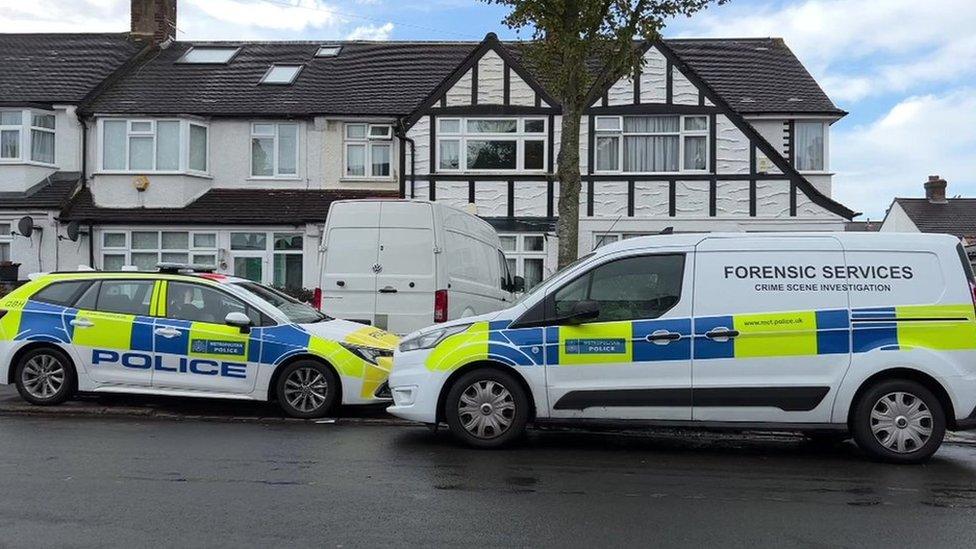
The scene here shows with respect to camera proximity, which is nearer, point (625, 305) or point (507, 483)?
point (507, 483)

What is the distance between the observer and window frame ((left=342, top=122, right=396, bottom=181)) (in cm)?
2381

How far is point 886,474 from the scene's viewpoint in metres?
7.67

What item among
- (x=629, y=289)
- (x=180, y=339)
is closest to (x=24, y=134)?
(x=180, y=339)

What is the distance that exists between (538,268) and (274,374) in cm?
1348

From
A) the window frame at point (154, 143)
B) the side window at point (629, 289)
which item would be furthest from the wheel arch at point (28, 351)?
the window frame at point (154, 143)

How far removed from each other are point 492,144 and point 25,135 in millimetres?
11091

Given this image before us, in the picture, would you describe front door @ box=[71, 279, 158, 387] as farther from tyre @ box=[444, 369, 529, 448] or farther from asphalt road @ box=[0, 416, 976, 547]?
tyre @ box=[444, 369, 529, 448]

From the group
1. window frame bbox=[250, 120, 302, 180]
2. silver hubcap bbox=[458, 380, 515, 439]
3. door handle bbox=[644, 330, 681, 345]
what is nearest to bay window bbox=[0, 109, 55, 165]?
window frame bbox=[250, 120, 302, 180]

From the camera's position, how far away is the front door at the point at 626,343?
320 inches

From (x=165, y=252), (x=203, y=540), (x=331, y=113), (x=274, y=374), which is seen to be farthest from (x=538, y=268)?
(x=203, y=540)

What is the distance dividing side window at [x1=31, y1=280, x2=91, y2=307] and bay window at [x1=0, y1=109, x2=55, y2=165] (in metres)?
14.2

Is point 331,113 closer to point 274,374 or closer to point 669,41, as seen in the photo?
point 669,41

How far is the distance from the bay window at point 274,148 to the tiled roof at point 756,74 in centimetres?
986

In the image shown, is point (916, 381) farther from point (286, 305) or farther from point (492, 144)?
point (492, 144)
